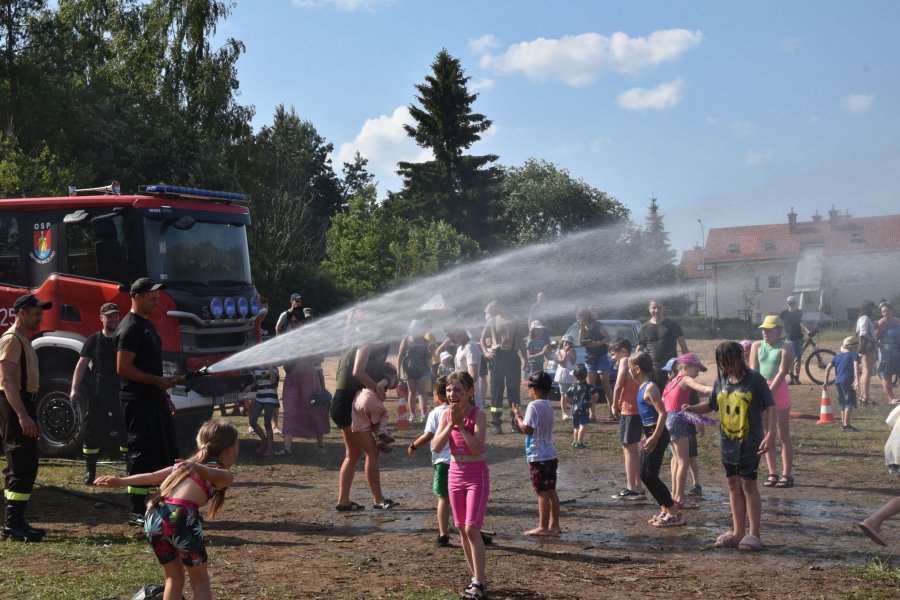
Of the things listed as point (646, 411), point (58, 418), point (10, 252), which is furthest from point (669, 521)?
point (10, 252)

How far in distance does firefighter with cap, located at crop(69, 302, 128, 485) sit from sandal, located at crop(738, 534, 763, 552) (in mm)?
5951

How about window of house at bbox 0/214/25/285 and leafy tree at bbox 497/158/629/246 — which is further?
leafy tree at bbox 497/158/629/246

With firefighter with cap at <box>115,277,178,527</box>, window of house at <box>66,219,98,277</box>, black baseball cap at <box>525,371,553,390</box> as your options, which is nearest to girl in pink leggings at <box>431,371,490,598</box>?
black baseball cap at <box>525,371,553,390</box>

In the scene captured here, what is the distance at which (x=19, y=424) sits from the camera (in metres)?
7.46

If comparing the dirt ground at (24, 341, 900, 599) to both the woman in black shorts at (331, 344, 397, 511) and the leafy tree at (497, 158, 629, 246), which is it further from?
the leafy tree at (497, 158, 629, 246)

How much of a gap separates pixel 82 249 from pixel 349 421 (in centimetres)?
477

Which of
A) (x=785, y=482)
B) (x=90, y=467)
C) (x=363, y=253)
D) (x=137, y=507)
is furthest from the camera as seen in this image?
(x=363, y=253)

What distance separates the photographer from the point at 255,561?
6.89m

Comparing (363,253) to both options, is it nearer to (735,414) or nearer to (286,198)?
(286,198)

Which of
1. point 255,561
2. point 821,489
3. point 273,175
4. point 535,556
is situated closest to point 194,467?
point 255,561

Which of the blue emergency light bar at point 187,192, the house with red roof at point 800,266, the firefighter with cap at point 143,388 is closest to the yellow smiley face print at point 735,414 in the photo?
the firefighter with cap at point 143,388

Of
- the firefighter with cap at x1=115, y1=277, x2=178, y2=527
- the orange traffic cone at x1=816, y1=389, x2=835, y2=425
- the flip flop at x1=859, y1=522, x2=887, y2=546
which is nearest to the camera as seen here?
the flip flop at x1=859, y1=522, x2=887, y2=546

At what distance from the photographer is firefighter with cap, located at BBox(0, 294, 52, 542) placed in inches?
292

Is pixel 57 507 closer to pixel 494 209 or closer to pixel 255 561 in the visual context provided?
pixel 255 561
